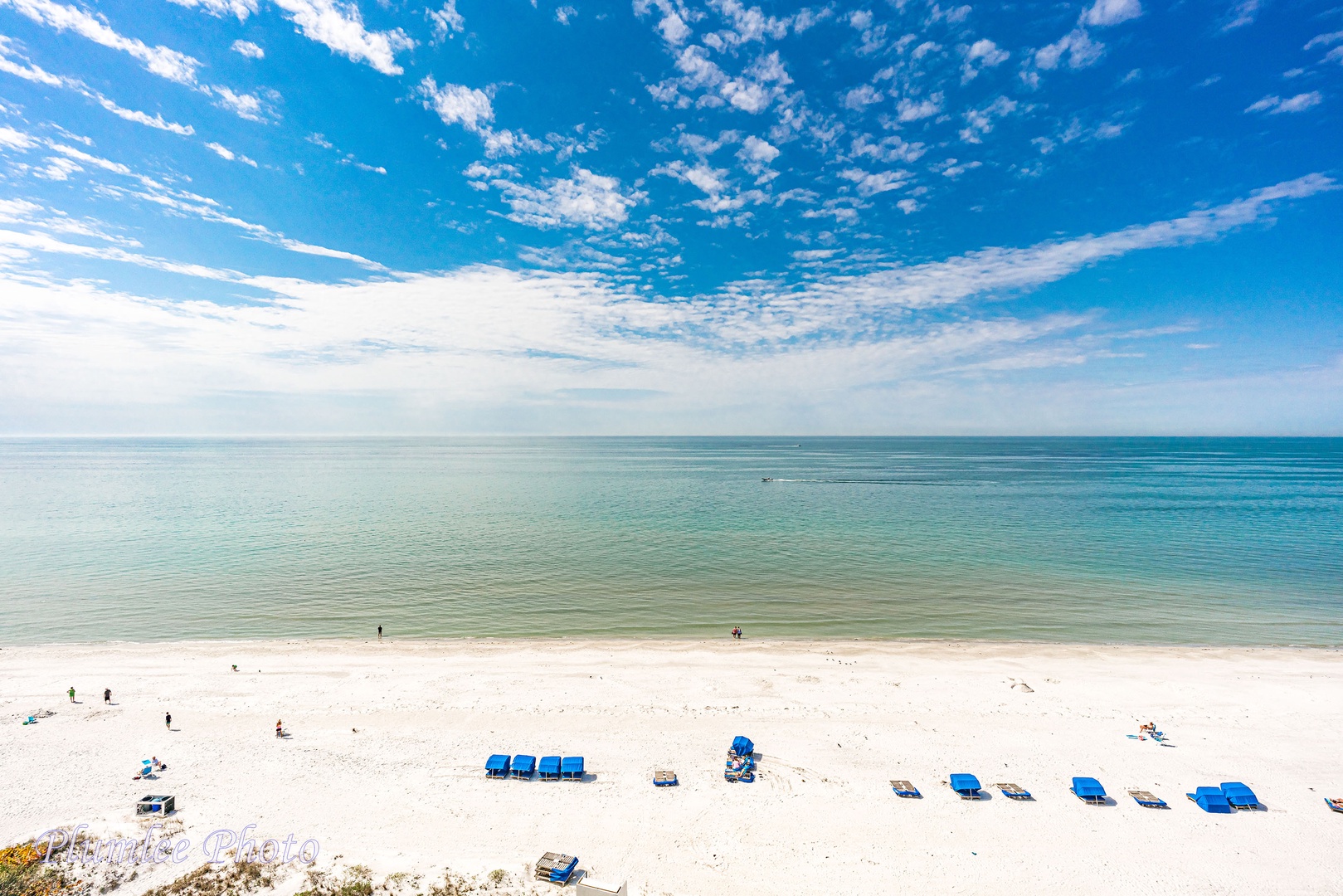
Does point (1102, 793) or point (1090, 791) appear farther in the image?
point (1090, 791)

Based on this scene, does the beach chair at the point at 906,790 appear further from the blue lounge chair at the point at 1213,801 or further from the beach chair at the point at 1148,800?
the blue lounge chair at the point at 1213,801

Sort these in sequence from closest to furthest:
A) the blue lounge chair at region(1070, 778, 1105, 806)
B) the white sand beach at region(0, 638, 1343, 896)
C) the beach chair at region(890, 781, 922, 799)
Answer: the white sand beach at region(0, 638, 1343, 896), the blue lounge chair at region(1070, 778, 1105, 806), the beach chair at region(890, 781, 922, 799)

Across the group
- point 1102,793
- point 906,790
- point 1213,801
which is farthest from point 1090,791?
point 906,790

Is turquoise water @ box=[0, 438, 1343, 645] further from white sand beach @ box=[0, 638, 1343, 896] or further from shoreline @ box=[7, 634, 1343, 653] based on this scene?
white sand beach @ box=[0, 638, 1343, 896]

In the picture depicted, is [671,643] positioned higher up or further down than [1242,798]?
higher up

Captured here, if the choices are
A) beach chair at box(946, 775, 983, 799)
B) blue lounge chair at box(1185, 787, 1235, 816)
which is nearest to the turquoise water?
beach chair at box(946, 775, 983, 799)

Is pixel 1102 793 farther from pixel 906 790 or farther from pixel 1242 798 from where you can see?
pixel 906 790
